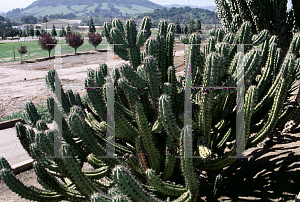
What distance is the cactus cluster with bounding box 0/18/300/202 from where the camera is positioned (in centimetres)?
296

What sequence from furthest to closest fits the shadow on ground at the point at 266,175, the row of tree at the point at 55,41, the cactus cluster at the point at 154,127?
the row of tree at the point at 55,41 < the shadow on ground at the point at 266,175 < the cactus cluster at the point at 154,127

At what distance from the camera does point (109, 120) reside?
3.50m

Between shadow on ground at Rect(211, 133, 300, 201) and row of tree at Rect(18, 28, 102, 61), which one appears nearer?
shadow on ground at Rect(211, 133, 300, 201)

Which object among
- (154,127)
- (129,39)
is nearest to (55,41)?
(129,39)

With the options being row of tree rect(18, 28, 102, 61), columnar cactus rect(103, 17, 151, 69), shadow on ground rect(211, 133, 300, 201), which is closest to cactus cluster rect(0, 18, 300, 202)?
columnar cactus rect(103, 17, 151, 69)

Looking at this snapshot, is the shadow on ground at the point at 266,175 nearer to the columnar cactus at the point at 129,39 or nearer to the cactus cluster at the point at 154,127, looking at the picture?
the cactus cluster at the point at 154,127

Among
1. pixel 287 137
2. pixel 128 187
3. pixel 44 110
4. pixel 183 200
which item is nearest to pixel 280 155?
pixel 287 137

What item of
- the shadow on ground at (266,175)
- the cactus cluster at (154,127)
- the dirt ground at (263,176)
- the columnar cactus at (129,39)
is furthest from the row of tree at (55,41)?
the shadow on ground at (266,175)

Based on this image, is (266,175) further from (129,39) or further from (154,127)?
(129,39)

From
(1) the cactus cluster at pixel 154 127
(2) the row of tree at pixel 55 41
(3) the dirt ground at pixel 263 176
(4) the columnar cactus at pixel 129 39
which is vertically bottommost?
(3) the dirt ground at pixel 263 176

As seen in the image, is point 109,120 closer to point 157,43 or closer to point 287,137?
point 157,43

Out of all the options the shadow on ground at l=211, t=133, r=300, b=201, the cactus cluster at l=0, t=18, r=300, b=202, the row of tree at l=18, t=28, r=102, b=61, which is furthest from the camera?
the row of tree at l=18, t=28, r=102, b=61

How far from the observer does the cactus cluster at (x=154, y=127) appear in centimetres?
296

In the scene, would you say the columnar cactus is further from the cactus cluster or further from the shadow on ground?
the shadow on ground
